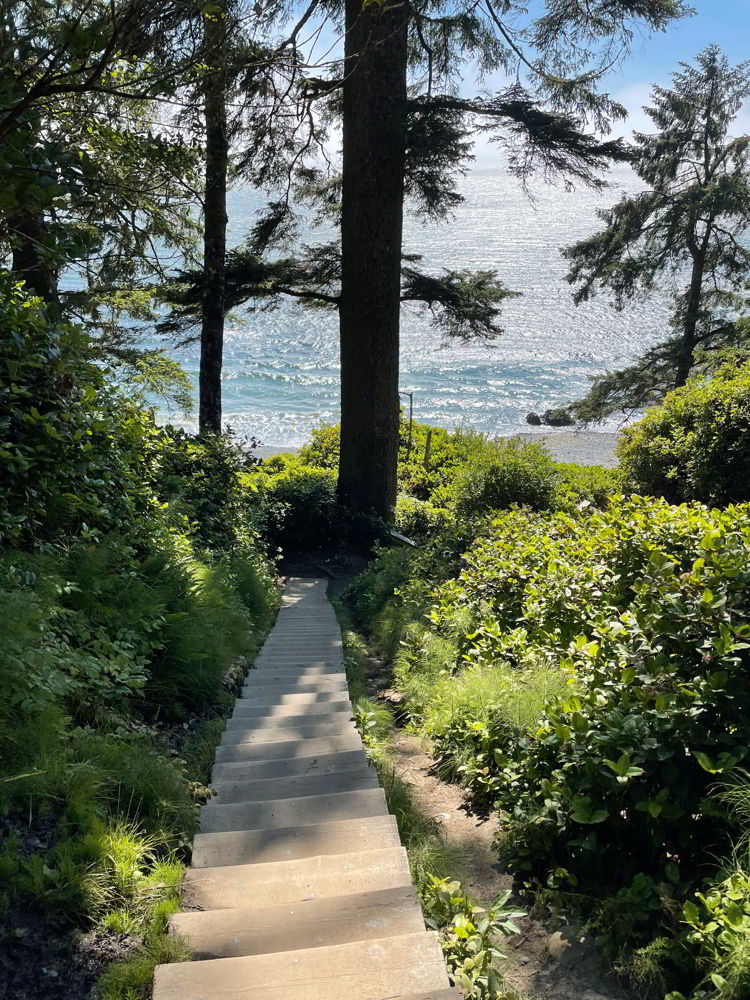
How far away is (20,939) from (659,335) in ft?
223

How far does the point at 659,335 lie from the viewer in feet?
209

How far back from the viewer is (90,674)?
3752mm

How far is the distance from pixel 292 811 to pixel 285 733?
1176 mm

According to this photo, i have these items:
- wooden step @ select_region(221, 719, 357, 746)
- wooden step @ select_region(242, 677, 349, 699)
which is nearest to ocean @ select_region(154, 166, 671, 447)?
wooden step @ select_region(242, 677, 349, 699)

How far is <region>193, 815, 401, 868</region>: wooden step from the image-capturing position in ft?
9.99

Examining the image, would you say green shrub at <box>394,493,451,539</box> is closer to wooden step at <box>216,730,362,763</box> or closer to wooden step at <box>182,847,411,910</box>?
wooden step at <box>216,730,362,763</box>

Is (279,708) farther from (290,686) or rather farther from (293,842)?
(293,842)

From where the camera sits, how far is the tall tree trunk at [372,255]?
40.9 ft

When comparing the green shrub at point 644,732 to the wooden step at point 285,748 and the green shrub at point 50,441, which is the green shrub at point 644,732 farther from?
the green shrub at point 50,441

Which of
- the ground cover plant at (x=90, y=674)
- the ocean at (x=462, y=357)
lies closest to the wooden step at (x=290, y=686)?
the ground cover plant at (x=90, y=674)

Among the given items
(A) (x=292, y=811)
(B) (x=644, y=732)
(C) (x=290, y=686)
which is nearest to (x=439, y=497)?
(C) (x=290, y=686)

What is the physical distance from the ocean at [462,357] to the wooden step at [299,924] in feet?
86.2

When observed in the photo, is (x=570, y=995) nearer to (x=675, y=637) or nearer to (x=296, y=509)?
(x=675, y=637)

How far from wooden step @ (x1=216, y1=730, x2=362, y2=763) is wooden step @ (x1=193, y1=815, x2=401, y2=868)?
0.97m
